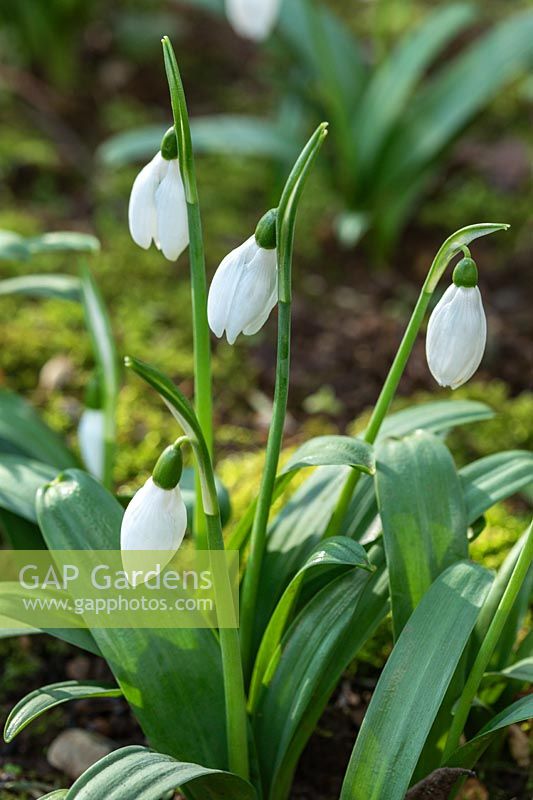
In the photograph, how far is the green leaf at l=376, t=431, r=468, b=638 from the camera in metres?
1.31

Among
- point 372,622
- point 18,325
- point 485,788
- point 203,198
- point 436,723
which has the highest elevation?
point 203,198

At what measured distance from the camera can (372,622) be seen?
4.48 feet

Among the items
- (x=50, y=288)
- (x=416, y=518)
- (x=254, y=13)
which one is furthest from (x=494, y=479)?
(x=254, y=13)

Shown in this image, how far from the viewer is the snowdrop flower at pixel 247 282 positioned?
1111 millimetres

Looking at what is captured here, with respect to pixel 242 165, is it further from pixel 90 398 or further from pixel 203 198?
pixel 90 398

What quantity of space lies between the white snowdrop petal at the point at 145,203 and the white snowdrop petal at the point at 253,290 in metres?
0.19

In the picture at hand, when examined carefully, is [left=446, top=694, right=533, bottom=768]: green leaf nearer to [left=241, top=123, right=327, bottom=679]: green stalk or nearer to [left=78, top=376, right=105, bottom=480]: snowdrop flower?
[left=241, top=123, right=327, bottom=679]: green stalk

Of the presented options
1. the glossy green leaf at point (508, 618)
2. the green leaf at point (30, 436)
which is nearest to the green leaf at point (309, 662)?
the glossy green leaf at point (508, 618)

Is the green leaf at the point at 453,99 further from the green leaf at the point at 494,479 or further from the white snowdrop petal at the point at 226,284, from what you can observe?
the white snowdrop petal at the point at 226,284

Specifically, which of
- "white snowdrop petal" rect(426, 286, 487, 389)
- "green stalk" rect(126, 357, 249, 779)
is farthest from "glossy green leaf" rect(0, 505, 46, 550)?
"white snowdrop petal" rect(426, 286, 487, 389)

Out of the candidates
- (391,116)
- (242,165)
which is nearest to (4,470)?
(391,116)

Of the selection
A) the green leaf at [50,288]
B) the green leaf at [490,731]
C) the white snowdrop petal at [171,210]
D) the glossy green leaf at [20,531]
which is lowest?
the green leaf at [490,731]

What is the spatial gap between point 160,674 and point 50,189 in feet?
8.43

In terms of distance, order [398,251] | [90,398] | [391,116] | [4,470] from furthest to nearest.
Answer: [398,251] < [391,116] < [90,398] < [4,470]
